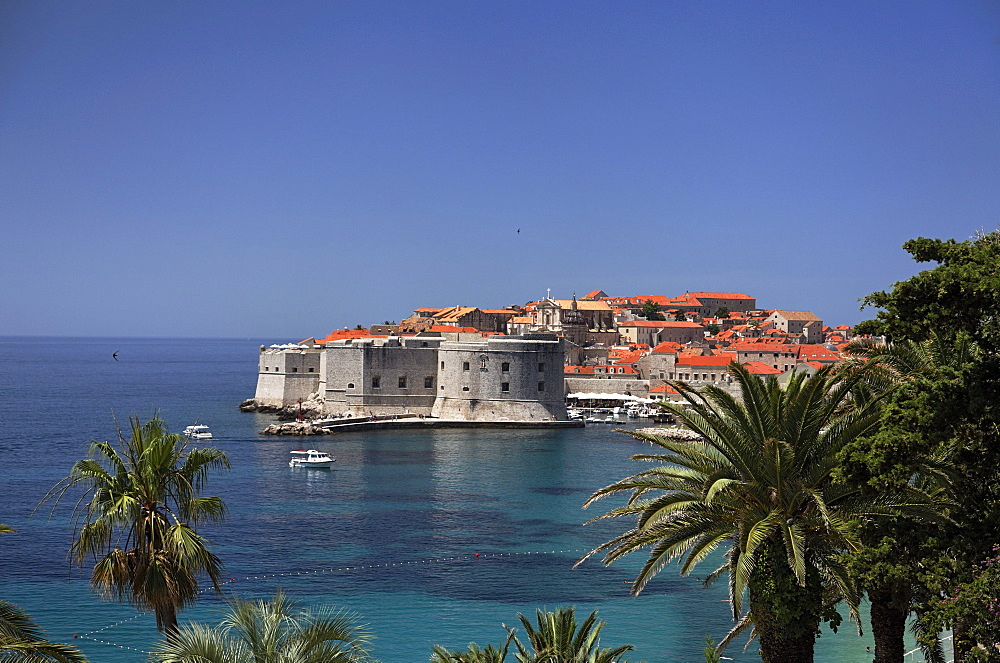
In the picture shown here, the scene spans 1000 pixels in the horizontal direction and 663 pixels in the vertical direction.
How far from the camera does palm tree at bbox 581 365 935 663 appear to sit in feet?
20.1

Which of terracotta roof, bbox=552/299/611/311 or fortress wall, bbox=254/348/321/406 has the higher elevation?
terracotta roof, bbox=552/299/611/311

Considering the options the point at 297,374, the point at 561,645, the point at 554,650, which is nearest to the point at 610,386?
the point at 297,374

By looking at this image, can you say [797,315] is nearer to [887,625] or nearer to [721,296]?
[721,296]

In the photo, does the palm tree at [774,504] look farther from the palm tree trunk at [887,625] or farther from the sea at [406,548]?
the sea at [406,548]

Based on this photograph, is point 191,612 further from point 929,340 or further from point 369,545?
point 929,340

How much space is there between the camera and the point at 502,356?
42.5 metres

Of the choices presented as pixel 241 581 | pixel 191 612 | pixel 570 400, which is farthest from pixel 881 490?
pixel 570 400

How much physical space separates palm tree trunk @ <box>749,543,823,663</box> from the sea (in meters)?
4.02

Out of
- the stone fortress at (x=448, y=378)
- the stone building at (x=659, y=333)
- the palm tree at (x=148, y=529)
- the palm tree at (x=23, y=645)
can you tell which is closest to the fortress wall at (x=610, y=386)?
the stone fortress at (x=448, y=378)

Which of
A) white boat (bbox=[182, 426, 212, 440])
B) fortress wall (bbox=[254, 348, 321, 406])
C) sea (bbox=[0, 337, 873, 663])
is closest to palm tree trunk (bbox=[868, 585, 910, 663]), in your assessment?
sea (bbox=[0, 337, 873, 663])

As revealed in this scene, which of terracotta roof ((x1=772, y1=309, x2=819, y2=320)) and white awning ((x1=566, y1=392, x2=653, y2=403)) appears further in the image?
terracotta roof ((x1=772, y1=309, x2=819, y2=320))

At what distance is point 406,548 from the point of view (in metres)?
19.3

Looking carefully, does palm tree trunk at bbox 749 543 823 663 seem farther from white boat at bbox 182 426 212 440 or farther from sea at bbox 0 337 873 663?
white boat at bbox 182 426 212 440

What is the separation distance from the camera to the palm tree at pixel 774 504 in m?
6.12
